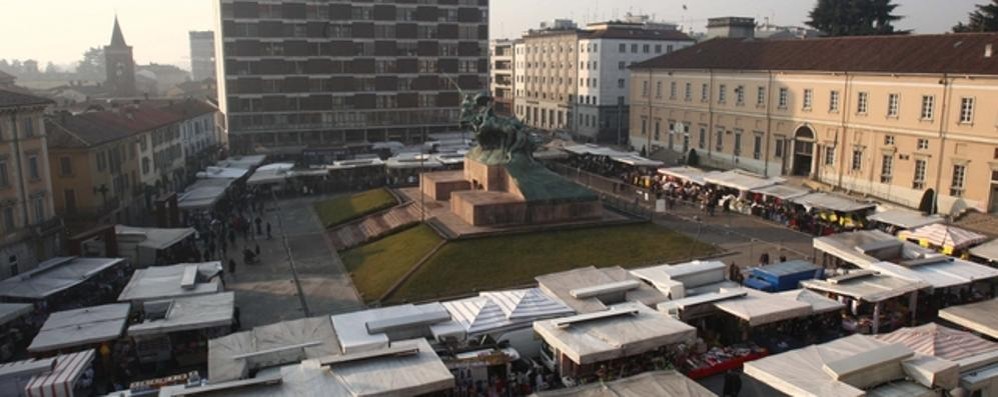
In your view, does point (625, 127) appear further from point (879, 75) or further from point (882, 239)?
point (882, 239)

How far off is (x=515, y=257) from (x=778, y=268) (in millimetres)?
10617

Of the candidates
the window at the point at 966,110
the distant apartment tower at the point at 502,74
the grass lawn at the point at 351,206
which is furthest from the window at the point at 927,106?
the distant apartment tower at the point at 502,74

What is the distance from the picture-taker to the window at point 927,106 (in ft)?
137

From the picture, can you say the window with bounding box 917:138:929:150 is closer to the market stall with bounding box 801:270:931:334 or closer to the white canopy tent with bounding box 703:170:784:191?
the white canopy tent with bounding box 703:170:784:191

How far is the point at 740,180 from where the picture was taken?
4444 centimetres

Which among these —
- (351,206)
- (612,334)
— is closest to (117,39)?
(351,206)

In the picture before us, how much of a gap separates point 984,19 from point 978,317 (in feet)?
146

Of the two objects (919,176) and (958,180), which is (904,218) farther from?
(919,176)

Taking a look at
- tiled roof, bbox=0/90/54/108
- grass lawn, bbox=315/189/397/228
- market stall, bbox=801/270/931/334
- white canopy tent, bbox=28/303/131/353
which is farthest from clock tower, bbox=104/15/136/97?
market stall, bbox=801/270/931/334

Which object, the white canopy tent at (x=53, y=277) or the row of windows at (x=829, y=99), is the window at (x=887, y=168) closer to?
the row of windows at (x=829, y=99)

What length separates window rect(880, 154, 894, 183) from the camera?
44.4 m

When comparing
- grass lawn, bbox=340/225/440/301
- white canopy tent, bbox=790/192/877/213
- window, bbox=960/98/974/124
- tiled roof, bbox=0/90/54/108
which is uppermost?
tiled roof, bbox=0/90/54/108

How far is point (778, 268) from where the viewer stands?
28.1 meters

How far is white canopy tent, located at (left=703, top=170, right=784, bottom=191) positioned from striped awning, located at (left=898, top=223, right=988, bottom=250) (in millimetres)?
11102
